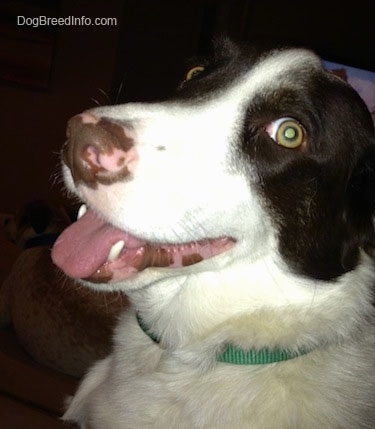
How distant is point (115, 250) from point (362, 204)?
86 cm

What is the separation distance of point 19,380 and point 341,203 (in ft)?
5.17

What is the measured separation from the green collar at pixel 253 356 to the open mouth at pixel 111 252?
0.36m

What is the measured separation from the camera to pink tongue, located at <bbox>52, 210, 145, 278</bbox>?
5.53 ft

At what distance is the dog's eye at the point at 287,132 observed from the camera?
1778mm

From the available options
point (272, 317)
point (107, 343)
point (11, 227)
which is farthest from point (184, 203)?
point (11, 227)

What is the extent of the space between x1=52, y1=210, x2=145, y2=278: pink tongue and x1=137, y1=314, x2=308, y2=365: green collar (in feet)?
1.67

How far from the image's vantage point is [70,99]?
6.18 metres

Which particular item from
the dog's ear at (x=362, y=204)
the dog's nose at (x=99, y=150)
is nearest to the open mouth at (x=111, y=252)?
the dog's nose at (x=99, y=150)

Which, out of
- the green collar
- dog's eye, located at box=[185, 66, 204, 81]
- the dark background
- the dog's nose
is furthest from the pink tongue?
the dark background

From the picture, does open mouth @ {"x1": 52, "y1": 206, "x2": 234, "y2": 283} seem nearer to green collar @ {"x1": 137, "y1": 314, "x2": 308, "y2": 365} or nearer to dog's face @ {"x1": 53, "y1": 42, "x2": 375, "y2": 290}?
dog's face @ {"x1": 53, "y1": 42, "x2": 375, "y2": 290}

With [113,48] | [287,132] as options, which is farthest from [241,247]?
[113,48]

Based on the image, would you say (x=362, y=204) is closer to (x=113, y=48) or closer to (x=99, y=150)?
(x=99, y=150)

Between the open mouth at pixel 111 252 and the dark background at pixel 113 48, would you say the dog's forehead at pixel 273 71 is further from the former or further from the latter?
the dark background at pixel 113 48

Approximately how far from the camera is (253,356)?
193 cm
